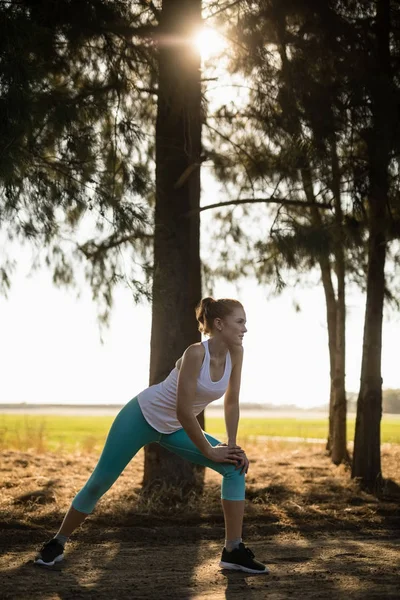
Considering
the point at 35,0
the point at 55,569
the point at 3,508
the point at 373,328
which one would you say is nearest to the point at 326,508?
the point at 373,328

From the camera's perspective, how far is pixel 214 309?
14.7 ft

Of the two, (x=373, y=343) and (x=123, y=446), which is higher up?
(x=373, y=343)

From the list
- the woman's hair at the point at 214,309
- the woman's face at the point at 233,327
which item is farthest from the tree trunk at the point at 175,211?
the woman's face at the point at 233,327

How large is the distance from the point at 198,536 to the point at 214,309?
2553 mm

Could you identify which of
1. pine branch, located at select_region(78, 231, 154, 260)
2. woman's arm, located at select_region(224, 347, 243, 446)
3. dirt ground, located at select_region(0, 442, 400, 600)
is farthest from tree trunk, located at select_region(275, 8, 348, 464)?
woman's arm, located at select_region(224, 347, 243, 446)

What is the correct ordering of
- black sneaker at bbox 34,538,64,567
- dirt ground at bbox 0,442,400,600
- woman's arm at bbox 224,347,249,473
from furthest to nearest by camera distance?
black sneaker at bbox 34,538,64,567 < woman's arm at bbox 224,347,249,473 < dirt ground at bbox 0,442,400,600

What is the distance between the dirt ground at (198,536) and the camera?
4.30m

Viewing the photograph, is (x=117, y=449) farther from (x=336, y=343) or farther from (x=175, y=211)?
(x=336, y=343)

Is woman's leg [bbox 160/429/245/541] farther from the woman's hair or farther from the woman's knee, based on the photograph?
the woman's hair

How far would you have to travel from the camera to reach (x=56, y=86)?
27.3 ft

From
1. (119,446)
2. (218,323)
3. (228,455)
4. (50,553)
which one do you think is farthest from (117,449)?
(218,323)

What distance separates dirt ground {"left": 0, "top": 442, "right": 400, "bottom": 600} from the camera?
4.30 meters

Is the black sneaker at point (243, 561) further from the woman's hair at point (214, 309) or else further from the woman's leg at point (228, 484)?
the woman's hair at point (214, 309)

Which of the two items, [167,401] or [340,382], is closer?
[167,401]
